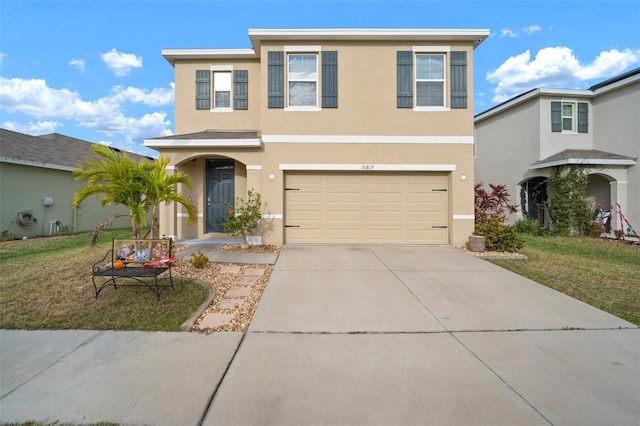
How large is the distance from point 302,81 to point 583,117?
507 inches

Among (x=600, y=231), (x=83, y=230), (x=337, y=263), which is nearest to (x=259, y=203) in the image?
(x=337, y=263)

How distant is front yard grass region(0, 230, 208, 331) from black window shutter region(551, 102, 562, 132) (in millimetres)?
15575

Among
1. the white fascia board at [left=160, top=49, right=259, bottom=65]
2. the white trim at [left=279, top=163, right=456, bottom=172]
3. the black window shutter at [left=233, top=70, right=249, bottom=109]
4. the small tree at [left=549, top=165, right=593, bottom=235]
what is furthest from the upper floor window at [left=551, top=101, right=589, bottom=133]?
the black window shutter at [left=233, top=70, right=249, bottom=109]

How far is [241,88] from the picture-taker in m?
10.6

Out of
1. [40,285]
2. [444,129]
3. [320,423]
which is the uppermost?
[444,129]

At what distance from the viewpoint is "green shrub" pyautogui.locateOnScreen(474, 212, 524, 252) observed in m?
8.53

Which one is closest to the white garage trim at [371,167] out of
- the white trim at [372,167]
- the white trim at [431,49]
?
the white trim at [372,167]

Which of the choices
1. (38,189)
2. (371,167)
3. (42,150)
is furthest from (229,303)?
(42,150)

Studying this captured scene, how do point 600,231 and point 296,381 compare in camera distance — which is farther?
point 600,231

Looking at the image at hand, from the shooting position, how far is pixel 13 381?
283 centimetres

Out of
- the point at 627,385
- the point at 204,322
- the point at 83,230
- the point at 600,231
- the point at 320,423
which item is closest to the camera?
the point at 320,423

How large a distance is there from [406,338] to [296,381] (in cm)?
150

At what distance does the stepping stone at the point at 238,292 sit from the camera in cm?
505

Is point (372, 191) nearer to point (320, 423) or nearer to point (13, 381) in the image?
point (320, 423)
